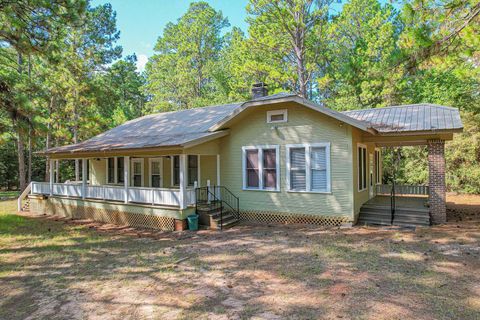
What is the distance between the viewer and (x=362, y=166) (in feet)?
38.1

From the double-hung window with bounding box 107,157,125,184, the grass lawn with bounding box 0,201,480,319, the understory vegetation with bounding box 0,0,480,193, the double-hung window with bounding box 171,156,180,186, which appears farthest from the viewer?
the double-hung window with bounding box 107,157,125,184

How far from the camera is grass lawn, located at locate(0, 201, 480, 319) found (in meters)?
4.59

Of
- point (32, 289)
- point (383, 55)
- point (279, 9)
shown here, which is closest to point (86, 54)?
point (279, 9)

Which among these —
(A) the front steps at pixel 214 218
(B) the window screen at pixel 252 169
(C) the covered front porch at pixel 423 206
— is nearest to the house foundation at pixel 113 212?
(A) the front steps at pixel 214 218

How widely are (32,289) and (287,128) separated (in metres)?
8.63

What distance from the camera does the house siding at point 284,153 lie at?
10086mm

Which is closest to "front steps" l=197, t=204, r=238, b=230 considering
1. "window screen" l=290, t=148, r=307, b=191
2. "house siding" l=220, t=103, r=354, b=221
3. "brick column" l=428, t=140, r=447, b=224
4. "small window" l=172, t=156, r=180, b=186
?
"house siding" l=220, t=103, r=354, b=221

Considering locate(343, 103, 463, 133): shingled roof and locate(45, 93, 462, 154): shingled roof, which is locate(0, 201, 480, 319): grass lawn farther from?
locate(45, 93, 462, 154): shingled roof

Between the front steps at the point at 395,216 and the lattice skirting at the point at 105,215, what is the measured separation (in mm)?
7018

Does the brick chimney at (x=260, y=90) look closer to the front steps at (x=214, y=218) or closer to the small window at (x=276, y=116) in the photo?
the small window at (x=276, y=116)

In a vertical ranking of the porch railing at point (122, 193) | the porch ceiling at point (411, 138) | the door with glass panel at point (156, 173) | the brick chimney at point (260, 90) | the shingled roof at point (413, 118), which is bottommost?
the porch railing at point (122, 193)

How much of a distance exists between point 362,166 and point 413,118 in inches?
100

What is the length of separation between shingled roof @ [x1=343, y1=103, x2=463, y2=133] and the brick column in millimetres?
807

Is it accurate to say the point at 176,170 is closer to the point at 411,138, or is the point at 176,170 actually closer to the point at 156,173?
the point at 156,173
